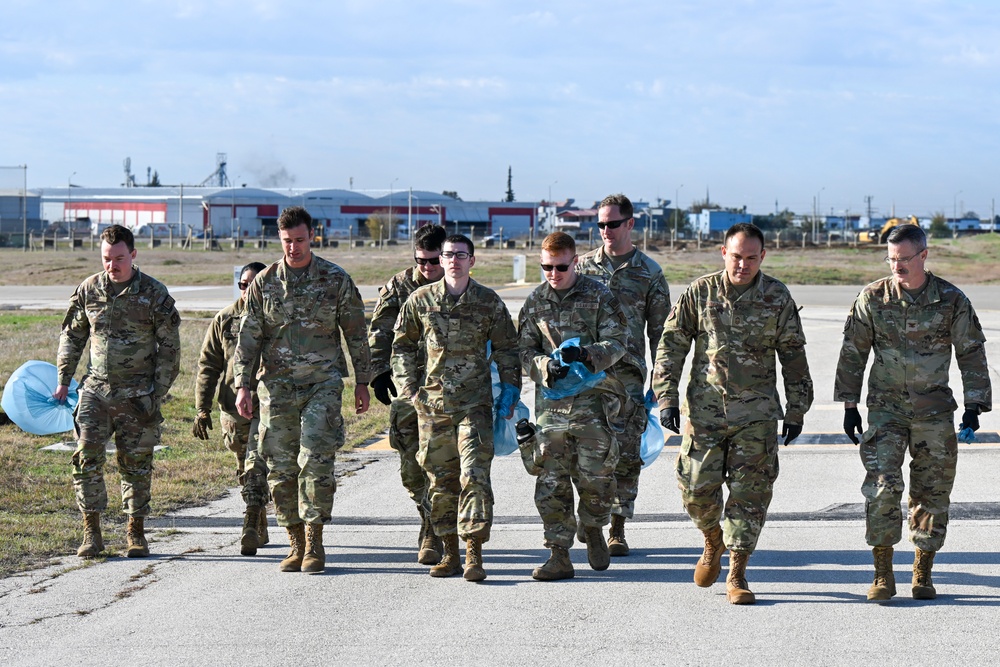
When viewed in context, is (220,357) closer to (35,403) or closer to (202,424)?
(202,424)

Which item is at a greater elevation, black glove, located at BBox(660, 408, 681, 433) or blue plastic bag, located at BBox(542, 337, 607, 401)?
blue plastic bag, located at BBox(542, 337, 607, 401)

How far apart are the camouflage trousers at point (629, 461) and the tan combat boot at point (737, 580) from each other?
114 cm

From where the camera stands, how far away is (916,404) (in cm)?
647

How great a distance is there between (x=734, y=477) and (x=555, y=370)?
44.0 inches

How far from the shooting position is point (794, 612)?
20.5 ft

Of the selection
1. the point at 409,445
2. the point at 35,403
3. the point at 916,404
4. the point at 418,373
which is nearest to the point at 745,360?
the point at 916,404

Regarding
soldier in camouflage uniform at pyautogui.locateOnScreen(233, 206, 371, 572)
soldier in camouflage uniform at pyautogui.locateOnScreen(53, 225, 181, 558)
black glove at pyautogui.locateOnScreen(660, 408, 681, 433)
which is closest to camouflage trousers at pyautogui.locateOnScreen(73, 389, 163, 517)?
soldier in camouflage uniform at pyautogui.locateOnScreen(53, 225, 181, 558)

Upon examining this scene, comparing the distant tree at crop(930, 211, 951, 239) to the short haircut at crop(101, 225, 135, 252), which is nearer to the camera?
the short haircut at crop(101, 225, 135, 252)

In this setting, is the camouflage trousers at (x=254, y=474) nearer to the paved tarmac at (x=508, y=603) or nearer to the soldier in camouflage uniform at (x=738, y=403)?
the paved tarmac at (x=508, y=603)

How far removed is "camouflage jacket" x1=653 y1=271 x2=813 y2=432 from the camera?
6.61 m

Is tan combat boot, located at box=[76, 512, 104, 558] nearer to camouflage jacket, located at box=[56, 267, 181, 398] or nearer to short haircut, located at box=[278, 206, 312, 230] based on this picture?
camouflage jacket, located at box=[56, 267, 181, 398]

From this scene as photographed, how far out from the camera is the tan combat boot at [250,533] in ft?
25.3

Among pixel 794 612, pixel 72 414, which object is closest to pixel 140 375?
pixel 72 414

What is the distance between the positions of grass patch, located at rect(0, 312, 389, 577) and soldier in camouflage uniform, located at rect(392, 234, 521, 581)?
7.29 feet
